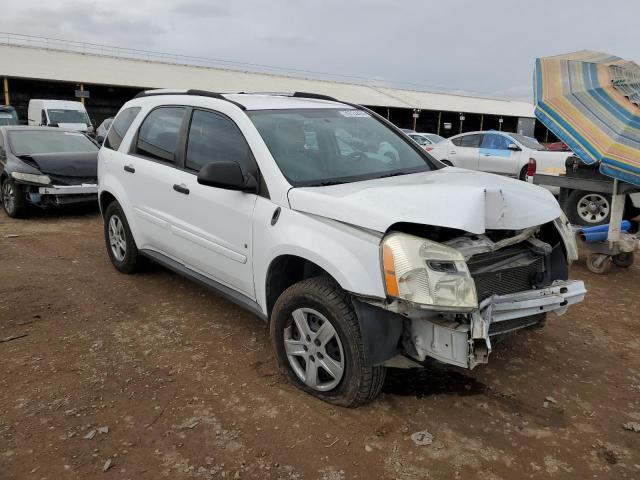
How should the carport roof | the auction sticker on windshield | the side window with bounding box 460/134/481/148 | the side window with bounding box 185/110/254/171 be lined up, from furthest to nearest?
1. the carport roof
2. the side window with bounding box 460/134/481/148
3. the auction sticker on windshield
4. the side window with bounding box 185/110/254/171

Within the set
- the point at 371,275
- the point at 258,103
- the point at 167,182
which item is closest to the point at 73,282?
the point at 167,182

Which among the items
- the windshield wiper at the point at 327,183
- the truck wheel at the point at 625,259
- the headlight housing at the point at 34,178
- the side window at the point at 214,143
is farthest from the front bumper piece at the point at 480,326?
the headlight housing at the point at 34,178

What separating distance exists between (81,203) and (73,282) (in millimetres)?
3637

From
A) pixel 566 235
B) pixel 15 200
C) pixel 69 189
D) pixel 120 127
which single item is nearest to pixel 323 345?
pixel 566 235

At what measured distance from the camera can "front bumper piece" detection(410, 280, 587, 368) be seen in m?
2.65

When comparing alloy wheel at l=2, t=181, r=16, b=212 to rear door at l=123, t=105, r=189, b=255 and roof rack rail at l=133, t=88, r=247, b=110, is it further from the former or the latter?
rear door at l=123, t=105, r=189, b=255

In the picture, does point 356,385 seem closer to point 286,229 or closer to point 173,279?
point 286,229

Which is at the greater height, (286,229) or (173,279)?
(286,229)

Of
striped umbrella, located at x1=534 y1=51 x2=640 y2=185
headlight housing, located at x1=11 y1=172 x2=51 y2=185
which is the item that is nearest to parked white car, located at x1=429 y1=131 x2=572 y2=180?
striped umbrella, located at x1=534 y1=51 x2=640 y2=185

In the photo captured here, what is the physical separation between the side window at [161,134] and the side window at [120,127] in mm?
325

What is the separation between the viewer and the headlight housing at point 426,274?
102 inches

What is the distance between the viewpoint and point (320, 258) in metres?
2.95

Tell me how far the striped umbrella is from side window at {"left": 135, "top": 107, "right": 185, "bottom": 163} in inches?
157

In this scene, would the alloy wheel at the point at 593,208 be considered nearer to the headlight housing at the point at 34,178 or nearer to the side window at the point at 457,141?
the side window at the point at 457,141
